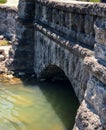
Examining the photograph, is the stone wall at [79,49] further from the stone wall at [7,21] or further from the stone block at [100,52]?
the stone wall at [7,21]

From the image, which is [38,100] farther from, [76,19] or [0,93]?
[76,19]

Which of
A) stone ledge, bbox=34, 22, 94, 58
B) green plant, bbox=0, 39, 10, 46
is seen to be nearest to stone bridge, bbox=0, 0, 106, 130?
stone ledge, bbox=34, 22, 94, 58

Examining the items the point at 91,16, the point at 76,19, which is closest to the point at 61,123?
the point at 76,19

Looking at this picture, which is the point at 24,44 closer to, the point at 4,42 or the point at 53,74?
the point at 53,74

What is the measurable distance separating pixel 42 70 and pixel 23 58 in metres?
2.31

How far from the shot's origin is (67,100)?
13.8 meters

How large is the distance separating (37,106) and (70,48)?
4.07m

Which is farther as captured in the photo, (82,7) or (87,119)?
(82,7)

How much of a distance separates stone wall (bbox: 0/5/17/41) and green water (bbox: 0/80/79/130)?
7.39 meters

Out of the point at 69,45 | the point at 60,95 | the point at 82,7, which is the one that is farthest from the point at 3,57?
the point at 82,7

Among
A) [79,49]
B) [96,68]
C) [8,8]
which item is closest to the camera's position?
[96,68]

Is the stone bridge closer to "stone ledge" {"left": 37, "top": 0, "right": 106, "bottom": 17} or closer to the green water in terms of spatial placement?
"stone ledge" {"left": 37, "top": 0, "right": 106, "bottom": 17}

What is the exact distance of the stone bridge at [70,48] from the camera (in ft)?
21.4

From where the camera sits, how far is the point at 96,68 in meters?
6.46
